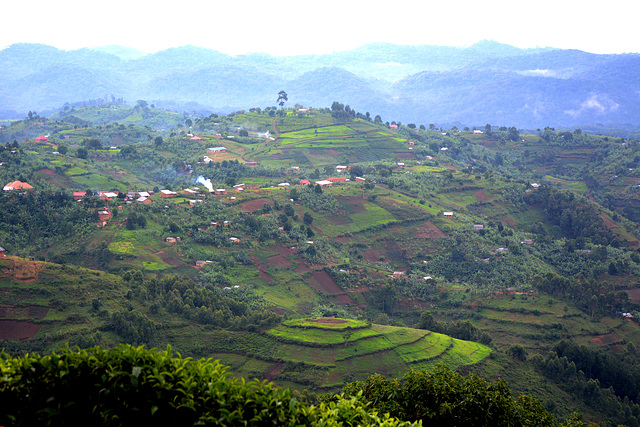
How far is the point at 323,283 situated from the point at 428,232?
72.2ft

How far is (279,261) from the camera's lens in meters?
60.1

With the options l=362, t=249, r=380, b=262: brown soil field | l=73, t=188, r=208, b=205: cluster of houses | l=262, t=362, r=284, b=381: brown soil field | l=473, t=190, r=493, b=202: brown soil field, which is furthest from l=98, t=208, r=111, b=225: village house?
l=473, t=190, r=493, b=202: brown soil field

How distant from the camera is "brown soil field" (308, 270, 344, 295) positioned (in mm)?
57969

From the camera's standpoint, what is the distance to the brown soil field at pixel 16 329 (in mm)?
35625

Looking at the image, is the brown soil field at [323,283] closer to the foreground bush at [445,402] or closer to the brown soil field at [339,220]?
the brown soil field at [339,220]

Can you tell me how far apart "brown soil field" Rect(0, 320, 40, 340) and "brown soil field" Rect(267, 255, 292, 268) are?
2722 centimetres

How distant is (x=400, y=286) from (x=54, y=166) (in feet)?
196

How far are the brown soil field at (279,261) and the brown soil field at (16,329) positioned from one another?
89.3 feet

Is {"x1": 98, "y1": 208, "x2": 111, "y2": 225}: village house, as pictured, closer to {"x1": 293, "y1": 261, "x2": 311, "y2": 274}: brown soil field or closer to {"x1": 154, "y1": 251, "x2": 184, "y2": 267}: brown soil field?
{"x1": 154, "y1": 251, "x2": 184, "y2": 267}: brown soil field

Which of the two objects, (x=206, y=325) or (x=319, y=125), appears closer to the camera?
(x=206, y=325)

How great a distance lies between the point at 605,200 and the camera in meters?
106

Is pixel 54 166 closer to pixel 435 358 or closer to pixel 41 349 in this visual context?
pixel 41 349

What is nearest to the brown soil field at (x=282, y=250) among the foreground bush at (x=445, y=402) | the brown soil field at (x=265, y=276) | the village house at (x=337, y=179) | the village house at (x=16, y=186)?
the brown soil field at (x=265, y=276)

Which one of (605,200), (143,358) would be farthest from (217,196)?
(605,200)
